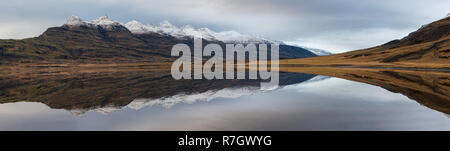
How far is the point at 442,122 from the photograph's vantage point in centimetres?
1330

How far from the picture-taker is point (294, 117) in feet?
49.5

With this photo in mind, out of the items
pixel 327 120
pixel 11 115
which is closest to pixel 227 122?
Result: pixel 327 120

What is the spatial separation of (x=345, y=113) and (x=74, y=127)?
1414 cm

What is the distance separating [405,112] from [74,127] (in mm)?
17442
